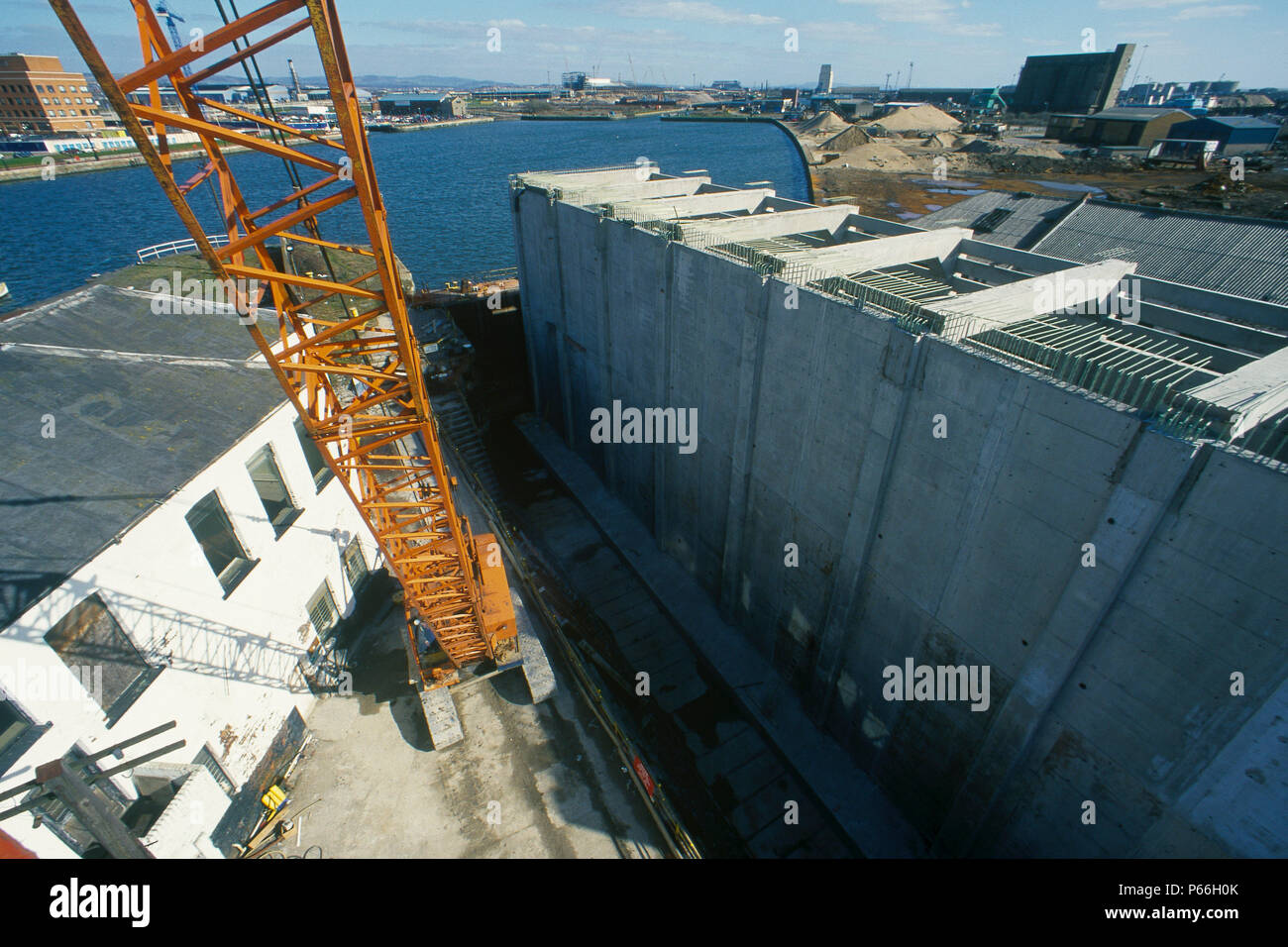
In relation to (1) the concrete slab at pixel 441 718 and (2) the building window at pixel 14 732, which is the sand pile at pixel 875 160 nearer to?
(1) the concrete slab at pixel 441 718

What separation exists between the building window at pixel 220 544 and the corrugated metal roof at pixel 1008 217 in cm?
3884

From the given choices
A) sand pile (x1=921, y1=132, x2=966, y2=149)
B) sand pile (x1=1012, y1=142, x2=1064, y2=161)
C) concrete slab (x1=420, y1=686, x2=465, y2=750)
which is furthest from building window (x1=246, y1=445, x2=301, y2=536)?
sand pile (x1=921, y1=132, x2=966, y2=149)

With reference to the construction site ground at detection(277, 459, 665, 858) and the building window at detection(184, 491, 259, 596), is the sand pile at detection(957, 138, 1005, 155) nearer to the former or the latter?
the construction site ground at detection(277, 459, 665, 858)

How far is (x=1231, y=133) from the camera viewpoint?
98.8 m

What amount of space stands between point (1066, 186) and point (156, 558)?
106 m

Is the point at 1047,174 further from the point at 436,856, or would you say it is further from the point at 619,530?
the point at 436,856

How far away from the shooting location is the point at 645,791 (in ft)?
47.3

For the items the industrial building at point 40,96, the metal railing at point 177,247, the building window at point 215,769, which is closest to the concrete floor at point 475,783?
the building window at point 215,769

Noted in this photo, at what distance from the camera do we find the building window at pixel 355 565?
67.5 ft

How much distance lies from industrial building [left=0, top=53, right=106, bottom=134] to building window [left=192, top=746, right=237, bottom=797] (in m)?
166

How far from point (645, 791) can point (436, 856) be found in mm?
5203

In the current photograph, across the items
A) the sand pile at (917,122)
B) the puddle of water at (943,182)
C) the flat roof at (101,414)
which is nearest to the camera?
the flat roof at (101,414)

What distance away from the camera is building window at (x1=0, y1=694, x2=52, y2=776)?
980 centimetres

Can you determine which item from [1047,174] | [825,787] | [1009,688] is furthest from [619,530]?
[1047,174]
